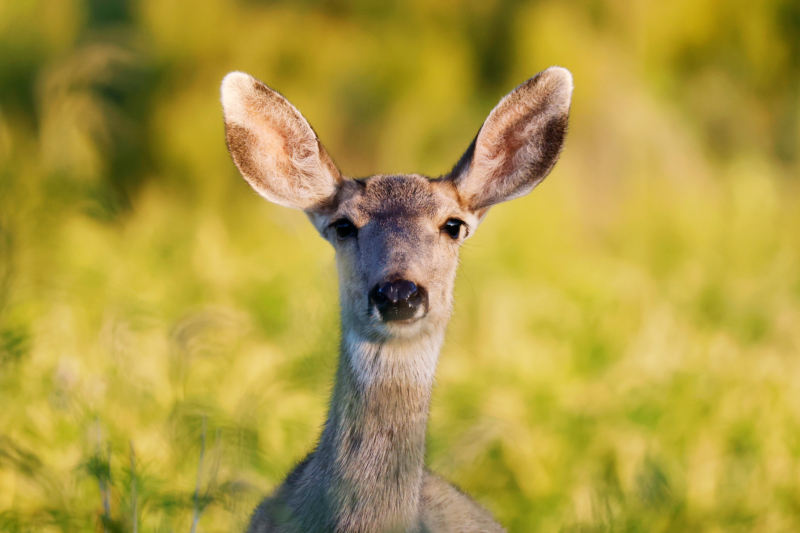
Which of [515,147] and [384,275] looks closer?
[384,275]

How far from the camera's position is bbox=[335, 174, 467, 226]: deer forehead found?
2816 millimetres

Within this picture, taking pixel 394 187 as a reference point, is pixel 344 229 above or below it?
below

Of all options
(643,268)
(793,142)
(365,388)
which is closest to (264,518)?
(365,388)

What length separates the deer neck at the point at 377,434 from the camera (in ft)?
8.23

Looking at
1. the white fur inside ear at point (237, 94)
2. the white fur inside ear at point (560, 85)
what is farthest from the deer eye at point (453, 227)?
the white fur inside ear at point (237, 94)

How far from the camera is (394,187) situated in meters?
2.94

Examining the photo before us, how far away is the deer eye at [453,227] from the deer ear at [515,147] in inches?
7.2

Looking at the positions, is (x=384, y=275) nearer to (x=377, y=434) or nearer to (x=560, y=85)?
(x=377, y=434)

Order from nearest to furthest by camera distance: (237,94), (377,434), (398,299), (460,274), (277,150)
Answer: (398,299), (377,434), (237,94), (277,150), (460,274)

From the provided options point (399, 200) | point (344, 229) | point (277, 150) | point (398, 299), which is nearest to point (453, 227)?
point (399, 200)

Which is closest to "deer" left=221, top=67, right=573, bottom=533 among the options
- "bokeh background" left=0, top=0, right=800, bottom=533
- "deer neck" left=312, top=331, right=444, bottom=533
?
"deer neck" left=312, top=331, right=444, bottom=533

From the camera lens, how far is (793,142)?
8.51 m

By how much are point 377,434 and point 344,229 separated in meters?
0.77

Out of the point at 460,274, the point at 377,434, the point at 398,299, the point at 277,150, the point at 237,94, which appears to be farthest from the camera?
the point at 460,274
